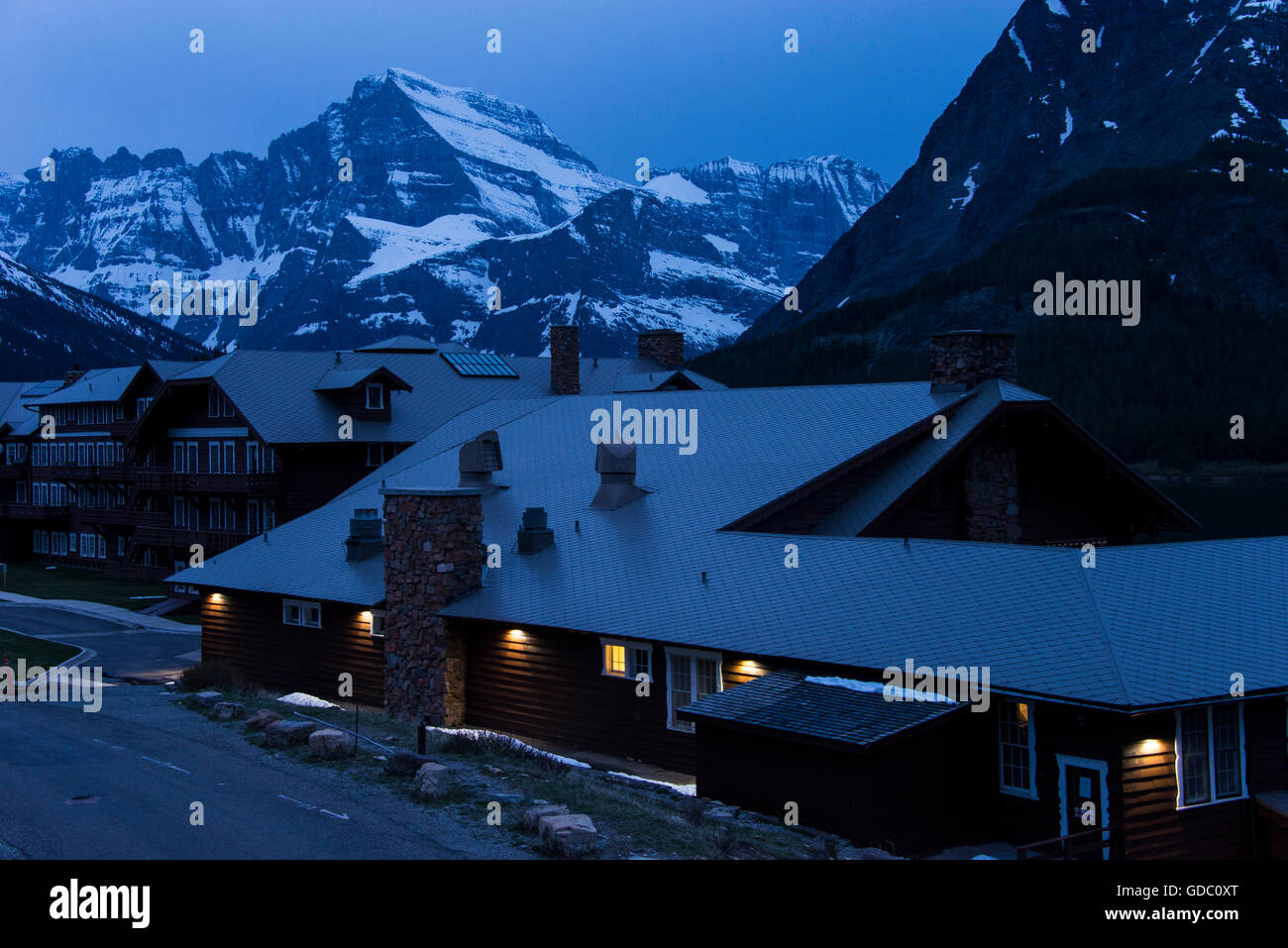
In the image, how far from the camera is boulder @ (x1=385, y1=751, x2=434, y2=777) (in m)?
19.5

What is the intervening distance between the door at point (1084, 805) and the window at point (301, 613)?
21777 mm

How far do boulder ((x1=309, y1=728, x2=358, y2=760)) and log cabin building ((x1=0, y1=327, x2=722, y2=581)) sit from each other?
36626 mm

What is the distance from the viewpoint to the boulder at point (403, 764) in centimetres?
1953

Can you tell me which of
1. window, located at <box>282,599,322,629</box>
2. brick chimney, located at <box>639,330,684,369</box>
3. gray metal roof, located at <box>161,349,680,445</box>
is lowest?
window, located at <box>282,599,322,629</box>

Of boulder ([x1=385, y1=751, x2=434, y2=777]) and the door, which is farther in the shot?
boulder ([x1=385, y1=751, x2=434, y2=777])

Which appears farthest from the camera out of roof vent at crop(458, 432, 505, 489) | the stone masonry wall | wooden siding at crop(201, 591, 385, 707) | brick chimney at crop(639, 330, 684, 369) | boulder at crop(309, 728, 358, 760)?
brick chimney at crop(639, 330, 684, 369)

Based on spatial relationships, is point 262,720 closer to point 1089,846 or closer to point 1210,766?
point 1089,846

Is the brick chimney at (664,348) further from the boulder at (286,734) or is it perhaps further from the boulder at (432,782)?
the boulder at (432,782)

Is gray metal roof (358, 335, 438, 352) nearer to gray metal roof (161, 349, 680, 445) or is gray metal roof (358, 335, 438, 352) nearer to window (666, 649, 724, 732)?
gray metal roof (161, 349, 680, 445)

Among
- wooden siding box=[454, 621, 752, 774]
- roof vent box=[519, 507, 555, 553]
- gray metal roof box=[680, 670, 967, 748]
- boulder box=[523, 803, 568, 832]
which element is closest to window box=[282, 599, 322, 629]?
wooden siding box=[454, 621, 752, 774]

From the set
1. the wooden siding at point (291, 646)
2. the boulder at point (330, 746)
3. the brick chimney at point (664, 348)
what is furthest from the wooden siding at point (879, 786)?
the brick chimney at point (664, 348)

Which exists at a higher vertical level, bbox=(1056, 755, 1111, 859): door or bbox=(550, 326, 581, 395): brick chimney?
bbox=(550, 326, 581, 395): brick chimney

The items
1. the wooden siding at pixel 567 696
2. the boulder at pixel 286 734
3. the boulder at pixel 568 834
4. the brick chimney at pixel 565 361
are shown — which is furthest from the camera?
the brick chimney at pixel 565 361
